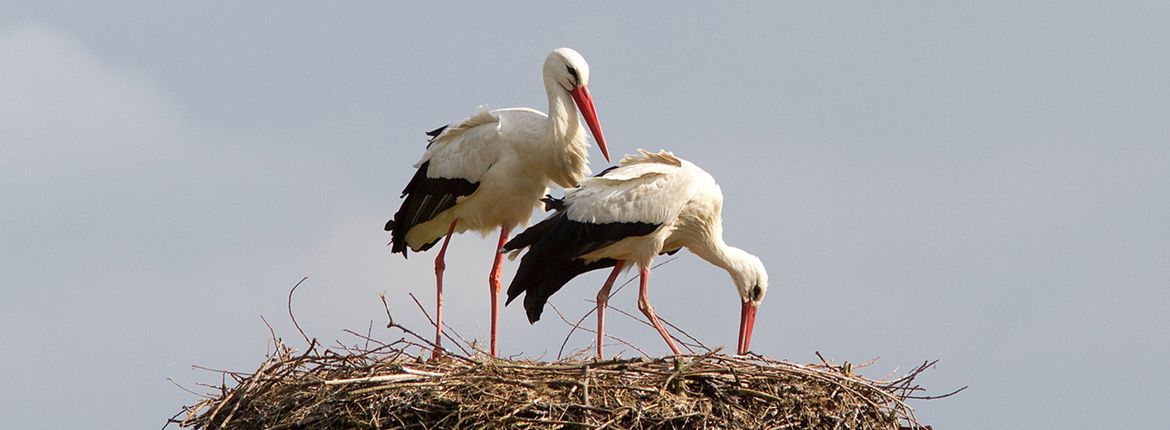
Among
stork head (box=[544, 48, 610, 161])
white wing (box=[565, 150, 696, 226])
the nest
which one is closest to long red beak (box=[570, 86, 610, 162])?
stork head (box=[544, 48, 610, 161])

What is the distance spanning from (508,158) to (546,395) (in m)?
2.62

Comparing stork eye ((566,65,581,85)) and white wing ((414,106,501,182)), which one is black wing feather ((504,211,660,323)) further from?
stork eye ((566,65,581,85))

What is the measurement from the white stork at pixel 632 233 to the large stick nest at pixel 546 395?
1145 millimetres

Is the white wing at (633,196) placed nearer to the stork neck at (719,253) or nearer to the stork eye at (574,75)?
the stork neck at (719,253)

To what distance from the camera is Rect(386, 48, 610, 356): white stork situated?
1088 centimetres

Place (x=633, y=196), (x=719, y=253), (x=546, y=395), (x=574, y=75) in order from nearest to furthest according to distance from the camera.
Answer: (x=546, y=395) → (x=633, y=196) → (x=719, y=253) → (x=574, y=75)

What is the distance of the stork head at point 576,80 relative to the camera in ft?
35.7

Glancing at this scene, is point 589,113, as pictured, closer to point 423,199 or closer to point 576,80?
point 576,80

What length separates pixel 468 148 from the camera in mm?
11031

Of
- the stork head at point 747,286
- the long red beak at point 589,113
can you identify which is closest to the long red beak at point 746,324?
the stork head at point 747,286

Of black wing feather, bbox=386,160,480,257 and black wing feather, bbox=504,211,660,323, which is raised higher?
black wing feather, bbox=386,160,480,257

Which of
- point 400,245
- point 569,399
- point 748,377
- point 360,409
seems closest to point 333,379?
point 360,409

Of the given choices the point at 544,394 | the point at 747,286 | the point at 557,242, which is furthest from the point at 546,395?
the point at 747,286

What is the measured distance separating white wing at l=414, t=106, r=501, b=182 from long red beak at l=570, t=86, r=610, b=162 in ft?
1.60
